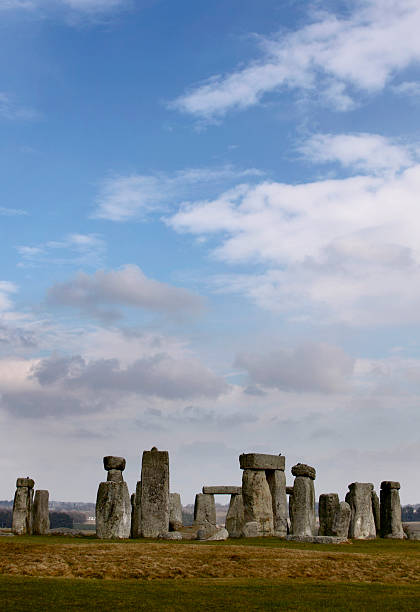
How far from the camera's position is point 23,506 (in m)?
30.2

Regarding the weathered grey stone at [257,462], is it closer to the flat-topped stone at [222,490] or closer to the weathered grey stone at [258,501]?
the weathered grey stone at [258,501]

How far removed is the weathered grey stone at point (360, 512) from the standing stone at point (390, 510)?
166cm

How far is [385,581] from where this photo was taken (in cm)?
1680

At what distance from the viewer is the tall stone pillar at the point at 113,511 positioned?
2469cm

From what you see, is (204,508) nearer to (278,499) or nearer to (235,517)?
(235,517)

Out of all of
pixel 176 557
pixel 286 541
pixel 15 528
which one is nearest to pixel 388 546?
pixel 286 541

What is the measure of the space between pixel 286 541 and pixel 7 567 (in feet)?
35.1

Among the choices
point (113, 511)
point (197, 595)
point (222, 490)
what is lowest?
point (197, 595)

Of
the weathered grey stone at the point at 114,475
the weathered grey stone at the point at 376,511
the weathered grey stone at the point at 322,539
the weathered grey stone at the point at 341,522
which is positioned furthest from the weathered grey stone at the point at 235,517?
the weathered grey stone at the point at 376,511

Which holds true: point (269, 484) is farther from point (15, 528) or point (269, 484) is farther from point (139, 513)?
point (15, 528)

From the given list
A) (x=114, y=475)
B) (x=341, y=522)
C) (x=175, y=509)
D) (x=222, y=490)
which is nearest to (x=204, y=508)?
(x=222, y=490)

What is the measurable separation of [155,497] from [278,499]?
6637 mm

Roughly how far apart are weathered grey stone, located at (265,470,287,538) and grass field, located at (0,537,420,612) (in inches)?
282

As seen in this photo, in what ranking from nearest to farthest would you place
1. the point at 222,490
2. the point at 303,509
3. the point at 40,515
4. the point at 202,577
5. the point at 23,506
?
the point at 202,577 < the point at 303,509 < the point at 40,515 < the point at 23,506 < the point at 222,490
